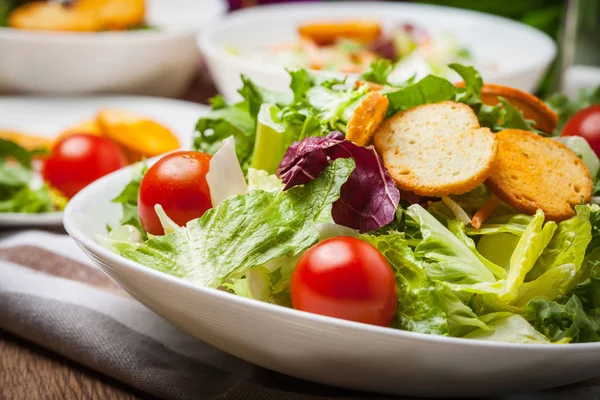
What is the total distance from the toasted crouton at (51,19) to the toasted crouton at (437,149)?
250cm

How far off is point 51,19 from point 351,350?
298cm

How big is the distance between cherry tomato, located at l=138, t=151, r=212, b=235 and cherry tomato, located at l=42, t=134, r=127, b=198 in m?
1.04

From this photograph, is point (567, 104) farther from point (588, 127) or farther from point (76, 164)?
point (76, 164)

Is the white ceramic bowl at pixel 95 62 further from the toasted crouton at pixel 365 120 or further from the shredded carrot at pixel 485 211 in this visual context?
the shredded carrot at pixel 485 211

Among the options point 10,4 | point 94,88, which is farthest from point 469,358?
point 10,4

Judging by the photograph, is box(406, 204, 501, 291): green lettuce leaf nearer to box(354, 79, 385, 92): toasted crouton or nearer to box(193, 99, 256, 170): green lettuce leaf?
box(354, 79, 385, 92): toasted crouton

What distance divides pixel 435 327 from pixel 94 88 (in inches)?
109

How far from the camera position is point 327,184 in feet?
4.75

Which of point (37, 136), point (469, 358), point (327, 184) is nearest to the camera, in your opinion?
point (469, 358)

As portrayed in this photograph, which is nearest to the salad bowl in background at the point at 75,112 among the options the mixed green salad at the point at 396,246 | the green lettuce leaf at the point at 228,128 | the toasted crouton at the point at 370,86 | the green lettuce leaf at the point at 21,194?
the green lettuce leaf at the point at 21,194

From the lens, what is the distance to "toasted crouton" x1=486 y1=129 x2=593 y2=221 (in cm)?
157

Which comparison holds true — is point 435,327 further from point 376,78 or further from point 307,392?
point 376,78

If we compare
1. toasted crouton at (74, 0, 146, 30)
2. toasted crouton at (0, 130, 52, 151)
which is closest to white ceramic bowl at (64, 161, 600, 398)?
toasted crouton at (0, 130, 52, 151)

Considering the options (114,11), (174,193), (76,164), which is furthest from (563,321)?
(114,11)
